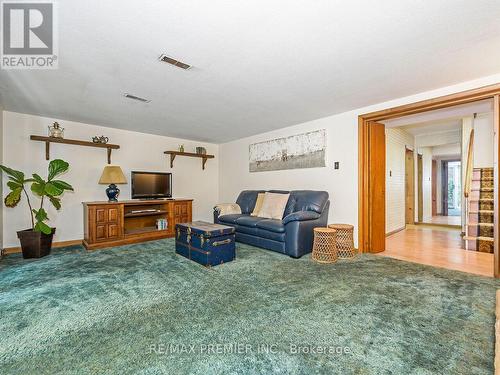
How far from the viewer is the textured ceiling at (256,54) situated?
1.65 m

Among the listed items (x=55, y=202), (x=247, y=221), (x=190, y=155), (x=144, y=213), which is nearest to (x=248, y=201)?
(x=247, y=221)

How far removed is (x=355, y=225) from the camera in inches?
148

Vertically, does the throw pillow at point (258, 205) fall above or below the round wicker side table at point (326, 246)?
above

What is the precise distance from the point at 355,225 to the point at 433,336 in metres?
2.25

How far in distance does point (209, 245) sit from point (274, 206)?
1624 mm

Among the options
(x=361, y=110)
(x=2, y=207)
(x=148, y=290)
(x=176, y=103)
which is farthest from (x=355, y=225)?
(x=2, y=207)

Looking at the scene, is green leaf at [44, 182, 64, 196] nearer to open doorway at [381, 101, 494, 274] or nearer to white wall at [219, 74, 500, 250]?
white wall at [219, 74, 500, 250]

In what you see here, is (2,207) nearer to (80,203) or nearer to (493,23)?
(80,203)

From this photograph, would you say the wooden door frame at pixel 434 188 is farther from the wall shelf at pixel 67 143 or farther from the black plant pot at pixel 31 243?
the black plant pot at pixel 31 243

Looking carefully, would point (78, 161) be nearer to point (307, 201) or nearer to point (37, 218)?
point (37, 218)

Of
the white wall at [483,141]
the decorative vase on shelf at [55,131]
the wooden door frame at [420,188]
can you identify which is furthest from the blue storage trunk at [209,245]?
the wooden door frame at [420,188]

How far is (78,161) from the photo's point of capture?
173 inches

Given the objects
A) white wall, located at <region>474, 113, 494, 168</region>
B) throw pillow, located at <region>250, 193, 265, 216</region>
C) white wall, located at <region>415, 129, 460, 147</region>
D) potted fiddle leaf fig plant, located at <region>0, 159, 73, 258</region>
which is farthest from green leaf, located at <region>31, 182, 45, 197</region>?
white wall, located at <region>415, 129, 460, 147</region>

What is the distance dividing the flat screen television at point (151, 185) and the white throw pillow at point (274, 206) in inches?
87.8
